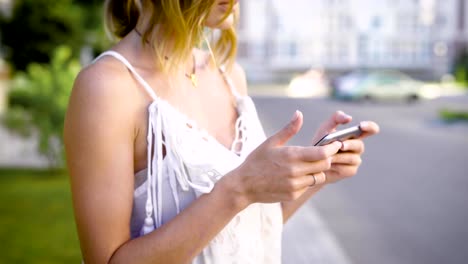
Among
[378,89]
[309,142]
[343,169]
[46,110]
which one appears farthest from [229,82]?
[378,89]

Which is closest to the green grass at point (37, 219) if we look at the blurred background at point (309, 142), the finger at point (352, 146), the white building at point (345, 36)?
the blurred background at point (309, 142)

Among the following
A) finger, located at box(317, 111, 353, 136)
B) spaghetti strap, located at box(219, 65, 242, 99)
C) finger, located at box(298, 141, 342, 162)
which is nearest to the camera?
finger, located at box(298, 141, 342, 162)

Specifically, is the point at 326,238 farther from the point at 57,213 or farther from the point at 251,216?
the point at 251,216

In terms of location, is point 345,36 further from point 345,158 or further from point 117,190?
point 117,190

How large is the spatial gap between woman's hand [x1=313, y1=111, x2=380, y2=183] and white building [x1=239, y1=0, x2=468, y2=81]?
4731 cm

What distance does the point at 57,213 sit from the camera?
6.61m

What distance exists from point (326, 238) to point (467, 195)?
99.6 inches

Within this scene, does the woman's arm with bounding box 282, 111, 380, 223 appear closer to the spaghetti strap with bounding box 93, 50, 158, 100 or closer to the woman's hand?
the woman's hand

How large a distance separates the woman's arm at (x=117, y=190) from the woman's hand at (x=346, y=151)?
0.36 feet

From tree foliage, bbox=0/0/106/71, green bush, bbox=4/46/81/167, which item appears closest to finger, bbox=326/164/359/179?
green bush, bbox=4/46/81/167

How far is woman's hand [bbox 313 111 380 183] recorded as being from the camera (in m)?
1.17

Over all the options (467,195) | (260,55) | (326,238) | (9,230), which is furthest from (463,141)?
(260,55)

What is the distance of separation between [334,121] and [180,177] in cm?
34

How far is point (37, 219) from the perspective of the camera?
20.8 feet
